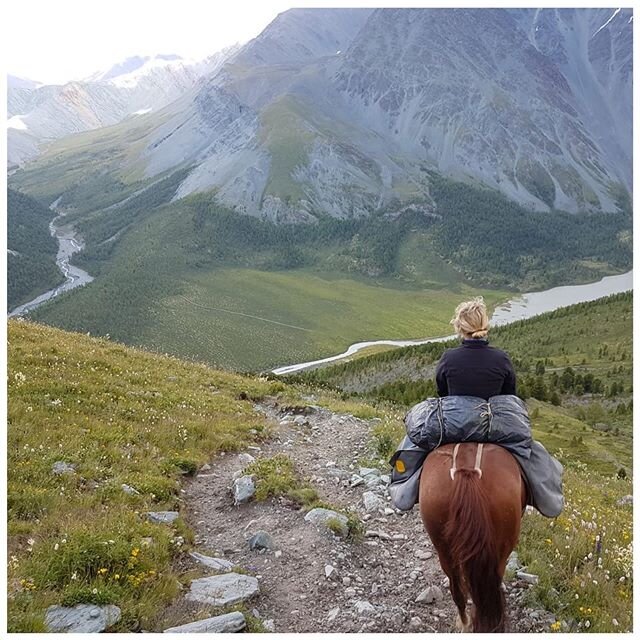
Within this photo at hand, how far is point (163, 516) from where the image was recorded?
9.96m

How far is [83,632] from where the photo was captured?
698 cm


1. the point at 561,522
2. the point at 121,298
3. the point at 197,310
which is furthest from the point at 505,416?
the point at 121,298

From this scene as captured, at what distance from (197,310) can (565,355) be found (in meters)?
113

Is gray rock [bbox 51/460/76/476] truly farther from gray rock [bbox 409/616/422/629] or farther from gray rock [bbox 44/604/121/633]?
gray rock [bbox 409/616/422/629]

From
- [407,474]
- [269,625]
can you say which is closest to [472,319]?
[407,474]

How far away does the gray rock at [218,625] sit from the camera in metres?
7.23

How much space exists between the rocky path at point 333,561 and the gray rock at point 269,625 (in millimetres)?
80

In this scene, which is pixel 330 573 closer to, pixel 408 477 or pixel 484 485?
pixel 408 477

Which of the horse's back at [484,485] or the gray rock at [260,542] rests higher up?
the horse's back at [484,485]

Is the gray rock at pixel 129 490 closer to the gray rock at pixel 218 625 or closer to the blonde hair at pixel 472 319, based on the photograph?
the gray rock at pixel 218 625

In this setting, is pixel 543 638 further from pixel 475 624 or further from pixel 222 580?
pixel 222 580

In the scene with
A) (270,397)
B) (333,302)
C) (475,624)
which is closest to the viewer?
(475,624)

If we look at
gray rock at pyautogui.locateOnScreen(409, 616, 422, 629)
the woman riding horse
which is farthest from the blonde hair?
gray rock at pyautogui.locateOnScreen(409, 616, 422, 629)

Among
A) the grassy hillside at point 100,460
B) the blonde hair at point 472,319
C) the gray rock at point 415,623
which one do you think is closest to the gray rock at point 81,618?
the grassy hillside at point 100,460
